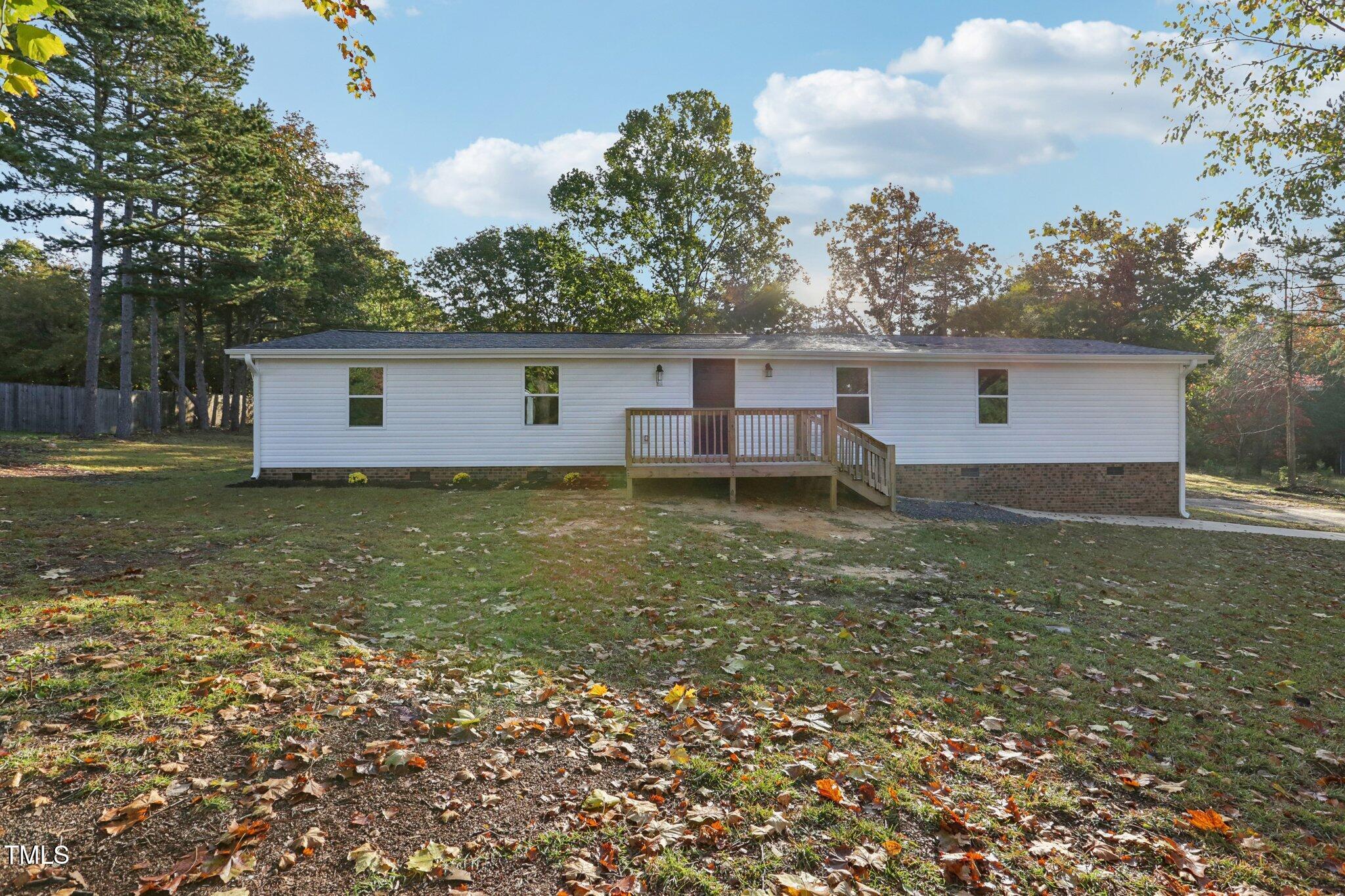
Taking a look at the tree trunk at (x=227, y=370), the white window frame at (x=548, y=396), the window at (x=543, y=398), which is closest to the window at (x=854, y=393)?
the white window frame at (x=548, y=396)

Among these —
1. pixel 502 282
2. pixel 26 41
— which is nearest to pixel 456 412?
pixel 26 41

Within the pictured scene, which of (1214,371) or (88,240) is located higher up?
(88,240)

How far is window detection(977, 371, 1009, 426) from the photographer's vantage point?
14.5 meters

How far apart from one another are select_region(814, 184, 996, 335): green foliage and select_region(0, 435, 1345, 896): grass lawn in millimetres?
27902

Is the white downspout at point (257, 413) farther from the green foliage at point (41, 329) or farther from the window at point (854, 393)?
the green foliage at point (41, 329)

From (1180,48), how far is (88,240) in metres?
28.8

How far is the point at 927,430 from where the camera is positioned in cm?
1427

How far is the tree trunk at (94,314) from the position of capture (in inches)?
762

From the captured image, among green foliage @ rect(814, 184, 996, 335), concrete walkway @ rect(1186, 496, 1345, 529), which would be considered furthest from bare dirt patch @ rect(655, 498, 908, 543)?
green foliage @ rect(814, 184, 996, 335)

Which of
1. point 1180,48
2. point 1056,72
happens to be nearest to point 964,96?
point 1056,72

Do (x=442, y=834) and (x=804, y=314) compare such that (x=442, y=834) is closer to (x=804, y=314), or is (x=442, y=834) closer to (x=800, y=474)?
(x=800, y=474)

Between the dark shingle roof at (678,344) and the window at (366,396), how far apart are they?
55 centimetres

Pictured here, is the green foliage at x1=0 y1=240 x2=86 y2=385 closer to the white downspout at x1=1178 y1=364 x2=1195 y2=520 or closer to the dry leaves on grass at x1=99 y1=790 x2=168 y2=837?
the dry leaves on grass at x1=99 y1=790 x2=168 y2=837

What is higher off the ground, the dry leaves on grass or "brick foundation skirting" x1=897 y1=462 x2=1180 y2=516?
"brick foundation skirting" x1=897 y1=462 x2=1180 y2=516
